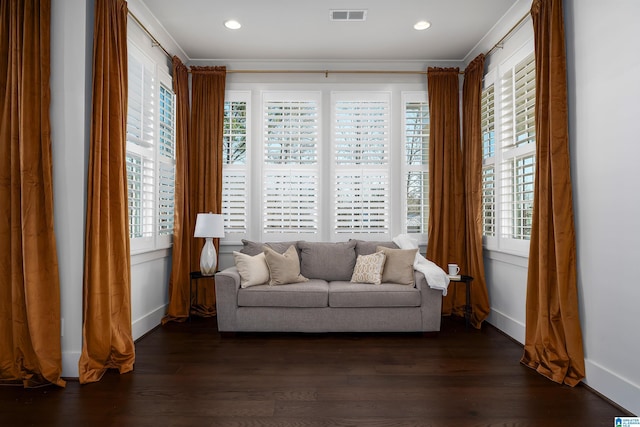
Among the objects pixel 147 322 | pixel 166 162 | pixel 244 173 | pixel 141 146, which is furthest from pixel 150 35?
pixel 147 322

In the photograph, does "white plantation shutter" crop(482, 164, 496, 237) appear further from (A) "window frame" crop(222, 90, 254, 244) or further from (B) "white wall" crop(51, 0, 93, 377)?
(B) "white wall" crop(51, 0, 93, 377)

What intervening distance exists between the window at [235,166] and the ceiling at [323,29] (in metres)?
0.58

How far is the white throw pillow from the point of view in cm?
383

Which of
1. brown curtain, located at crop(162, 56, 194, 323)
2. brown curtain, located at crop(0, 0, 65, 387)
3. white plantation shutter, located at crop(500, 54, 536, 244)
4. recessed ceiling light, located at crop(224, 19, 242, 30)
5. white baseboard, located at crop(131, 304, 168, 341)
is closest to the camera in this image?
brown curtain, located at crop(0, 0, 65, 387)

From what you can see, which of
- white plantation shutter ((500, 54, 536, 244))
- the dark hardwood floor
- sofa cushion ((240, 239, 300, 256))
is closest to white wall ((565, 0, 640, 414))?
the dark hardwood floor

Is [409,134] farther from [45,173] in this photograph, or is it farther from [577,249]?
[45,173]

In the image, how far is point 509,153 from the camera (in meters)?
3.76

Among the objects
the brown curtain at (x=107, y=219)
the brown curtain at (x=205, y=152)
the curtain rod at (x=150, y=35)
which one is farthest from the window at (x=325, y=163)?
the brown curtain at (x=107, y=219)

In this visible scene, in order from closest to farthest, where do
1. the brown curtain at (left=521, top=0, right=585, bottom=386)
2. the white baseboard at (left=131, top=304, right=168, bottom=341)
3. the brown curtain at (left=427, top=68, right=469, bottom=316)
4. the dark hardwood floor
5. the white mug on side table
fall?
the dark hardwood floor → the brown curtain at (left=521, top=0, right=585, bottom=386) → the white baseboard at (left=131, top=304, right=168, bottom=341) → the white mug on side table → the brown curtain at (left=427, top=68, right=469, bottom=316)

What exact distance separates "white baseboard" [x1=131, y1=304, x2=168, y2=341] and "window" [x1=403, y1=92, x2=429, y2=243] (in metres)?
2.92

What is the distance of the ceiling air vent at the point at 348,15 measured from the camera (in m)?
3.62

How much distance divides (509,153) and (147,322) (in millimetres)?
3868

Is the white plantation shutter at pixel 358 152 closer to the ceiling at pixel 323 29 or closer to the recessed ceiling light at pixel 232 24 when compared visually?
the ceiling at pixel 323 29

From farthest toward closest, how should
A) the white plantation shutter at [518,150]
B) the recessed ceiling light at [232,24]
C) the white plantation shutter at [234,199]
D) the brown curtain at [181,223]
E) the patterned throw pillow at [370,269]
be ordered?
the white plantation shutter at [234,199] < the brown curtain at [181,223] < the patterned throw pillow at [370,269] < the recessed ceiling light at [232,24] < the white plantation shutter at [518,150]
